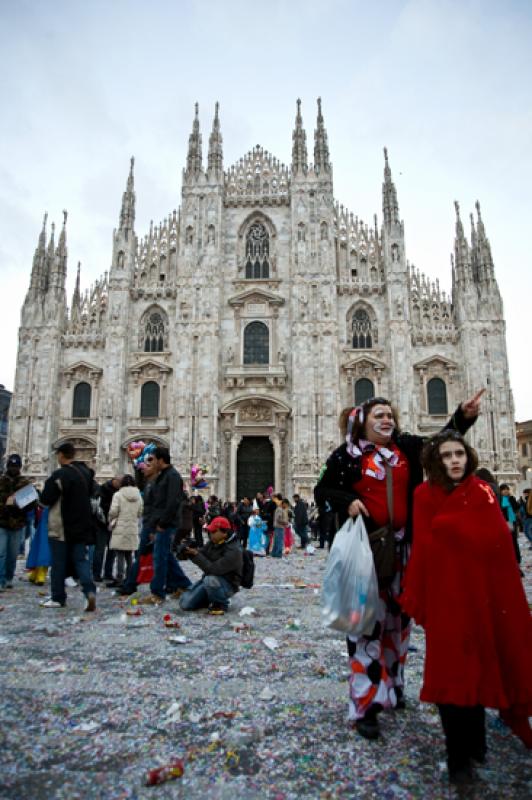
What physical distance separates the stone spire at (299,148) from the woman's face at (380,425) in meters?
25.6

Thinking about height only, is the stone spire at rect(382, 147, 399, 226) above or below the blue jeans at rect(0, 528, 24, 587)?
above

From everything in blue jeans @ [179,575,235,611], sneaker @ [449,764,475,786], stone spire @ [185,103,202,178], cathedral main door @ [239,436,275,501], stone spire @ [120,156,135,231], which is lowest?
sneaker @ [449,764,475,786]

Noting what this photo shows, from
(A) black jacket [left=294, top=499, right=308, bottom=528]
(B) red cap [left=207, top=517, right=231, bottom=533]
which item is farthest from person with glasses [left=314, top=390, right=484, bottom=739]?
(A) black jacket [left=294, top=499, right=308, bottom=528]

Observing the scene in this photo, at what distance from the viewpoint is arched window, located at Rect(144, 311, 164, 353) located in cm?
2569

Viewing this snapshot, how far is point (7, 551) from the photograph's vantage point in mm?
7570

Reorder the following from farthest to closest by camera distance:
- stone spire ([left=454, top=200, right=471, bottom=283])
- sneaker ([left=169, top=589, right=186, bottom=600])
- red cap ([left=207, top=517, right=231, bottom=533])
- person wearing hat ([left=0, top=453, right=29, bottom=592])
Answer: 1. stone spire ([left=454, top=200, right=471, bottom=283])
2. person wearing hat ([left=0, top=453, right=29, bottom=592])
3. sneaker ([left=169, top=589, right=186, bottom=600])
4. red cap ([left=207, top=517, right=231, bottom=533])

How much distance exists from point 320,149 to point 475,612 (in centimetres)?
2791

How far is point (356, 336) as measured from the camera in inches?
995

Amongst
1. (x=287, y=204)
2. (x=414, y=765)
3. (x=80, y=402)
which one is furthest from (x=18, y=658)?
(x=287, y=204)

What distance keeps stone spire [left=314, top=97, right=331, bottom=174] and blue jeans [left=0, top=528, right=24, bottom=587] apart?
78.3 feet

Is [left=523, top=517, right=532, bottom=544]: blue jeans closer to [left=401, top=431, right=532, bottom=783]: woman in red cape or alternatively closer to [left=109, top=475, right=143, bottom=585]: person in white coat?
[left=109, top=475, right=143, bottom=585]: person in white coat

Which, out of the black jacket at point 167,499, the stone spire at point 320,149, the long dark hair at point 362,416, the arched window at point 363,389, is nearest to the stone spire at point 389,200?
the stone spire at point 320,149

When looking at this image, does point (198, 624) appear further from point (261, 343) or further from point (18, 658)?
point (261, 343)

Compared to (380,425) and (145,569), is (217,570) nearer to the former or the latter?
(145,569)
